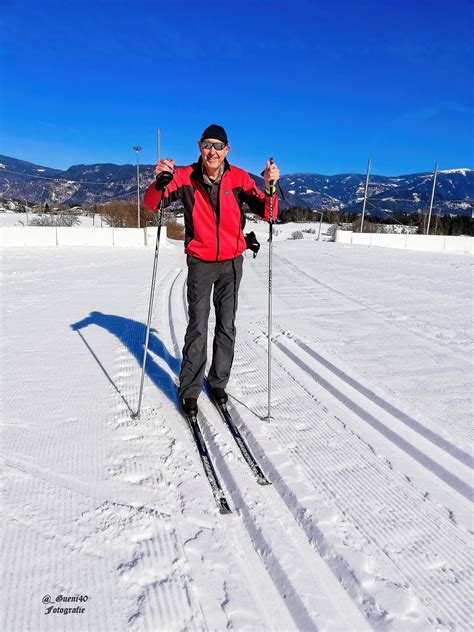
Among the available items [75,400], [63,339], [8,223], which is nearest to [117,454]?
[75,400]

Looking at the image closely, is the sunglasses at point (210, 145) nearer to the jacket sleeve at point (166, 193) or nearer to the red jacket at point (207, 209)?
the red jacket at point (207, 209)

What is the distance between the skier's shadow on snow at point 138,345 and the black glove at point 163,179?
1691 millimetres

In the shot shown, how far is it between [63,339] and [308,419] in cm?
335

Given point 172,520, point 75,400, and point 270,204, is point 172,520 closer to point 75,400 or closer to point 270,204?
point 75,400

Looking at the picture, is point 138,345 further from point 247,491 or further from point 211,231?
point 247,491

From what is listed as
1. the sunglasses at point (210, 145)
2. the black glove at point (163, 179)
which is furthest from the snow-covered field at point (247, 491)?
the sunglasses at point (210, 145)

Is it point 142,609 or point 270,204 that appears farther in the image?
point 270,204

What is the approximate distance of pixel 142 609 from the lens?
1.53 metres

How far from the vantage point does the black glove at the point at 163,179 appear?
284 cm

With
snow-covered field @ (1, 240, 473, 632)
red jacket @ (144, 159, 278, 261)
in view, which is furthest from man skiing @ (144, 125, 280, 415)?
snow-covered field @ (1, 240, 473, 632)

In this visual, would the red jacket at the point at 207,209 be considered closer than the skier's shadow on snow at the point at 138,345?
Yes

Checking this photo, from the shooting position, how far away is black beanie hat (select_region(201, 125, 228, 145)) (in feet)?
9.32

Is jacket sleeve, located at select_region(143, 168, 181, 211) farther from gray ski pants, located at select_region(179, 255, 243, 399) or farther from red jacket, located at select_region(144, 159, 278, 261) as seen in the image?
gray ski pants, located at select_region(179, 255, 243, 399)

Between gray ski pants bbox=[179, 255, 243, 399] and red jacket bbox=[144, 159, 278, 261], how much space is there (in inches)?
3.8
